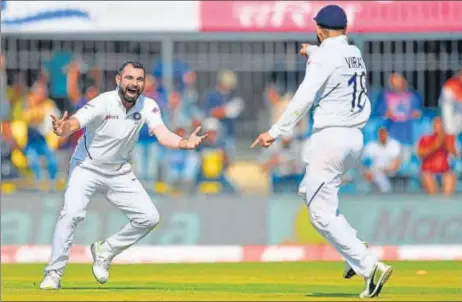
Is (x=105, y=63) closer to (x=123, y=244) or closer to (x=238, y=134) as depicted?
(x=238, y=134)

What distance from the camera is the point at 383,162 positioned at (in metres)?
20.7

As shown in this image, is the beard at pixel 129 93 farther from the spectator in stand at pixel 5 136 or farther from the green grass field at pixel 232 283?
the spectator in stand at pixel 5 136

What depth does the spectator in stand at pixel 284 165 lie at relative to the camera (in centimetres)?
2075

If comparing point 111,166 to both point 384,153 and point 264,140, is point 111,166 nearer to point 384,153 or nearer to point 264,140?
point 264,140

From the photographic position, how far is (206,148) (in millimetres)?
21109

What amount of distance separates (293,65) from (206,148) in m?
1.69

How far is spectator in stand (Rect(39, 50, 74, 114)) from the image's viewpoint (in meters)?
20.7

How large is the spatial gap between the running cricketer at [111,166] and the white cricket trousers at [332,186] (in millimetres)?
1280

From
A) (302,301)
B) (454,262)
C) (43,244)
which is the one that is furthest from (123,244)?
(43,244)

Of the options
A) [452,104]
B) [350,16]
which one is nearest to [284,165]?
[350,16]

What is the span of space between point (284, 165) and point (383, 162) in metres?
1.33

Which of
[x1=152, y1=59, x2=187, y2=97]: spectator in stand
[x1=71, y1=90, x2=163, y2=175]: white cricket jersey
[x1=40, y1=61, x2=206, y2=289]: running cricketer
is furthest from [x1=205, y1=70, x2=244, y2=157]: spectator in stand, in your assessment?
[x1=71, y1=90, x2=163, y2=175]: white cricket jersey

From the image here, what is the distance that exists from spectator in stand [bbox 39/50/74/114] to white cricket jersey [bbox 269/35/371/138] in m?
9.17

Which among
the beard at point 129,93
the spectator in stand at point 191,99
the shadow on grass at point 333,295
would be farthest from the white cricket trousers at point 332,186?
the spectator in stand at point 191,99
